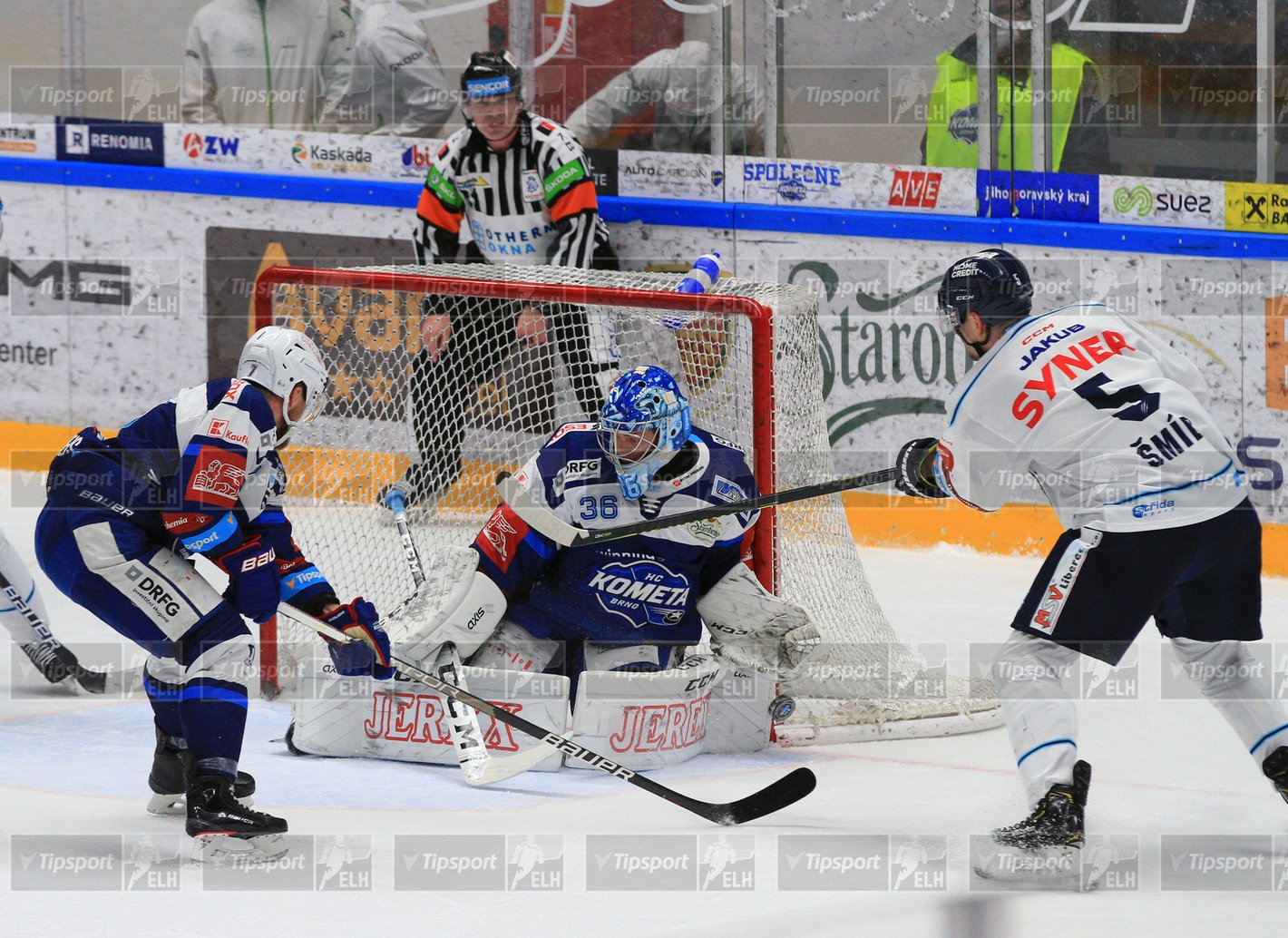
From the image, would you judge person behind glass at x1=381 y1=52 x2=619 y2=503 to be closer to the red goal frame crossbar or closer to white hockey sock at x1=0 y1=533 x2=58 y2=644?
the red goal frame crossbar

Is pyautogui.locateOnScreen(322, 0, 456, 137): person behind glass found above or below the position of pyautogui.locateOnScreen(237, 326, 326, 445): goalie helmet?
above

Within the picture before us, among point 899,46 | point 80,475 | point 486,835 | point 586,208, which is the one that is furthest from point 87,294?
point 486,835

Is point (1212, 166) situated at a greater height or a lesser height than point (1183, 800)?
greater

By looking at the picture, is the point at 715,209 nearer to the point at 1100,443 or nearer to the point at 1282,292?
the point at 1282,292

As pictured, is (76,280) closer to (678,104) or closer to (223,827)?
(678,104)

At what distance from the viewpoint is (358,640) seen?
3707 millimetres

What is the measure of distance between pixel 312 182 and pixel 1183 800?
4.62 meters

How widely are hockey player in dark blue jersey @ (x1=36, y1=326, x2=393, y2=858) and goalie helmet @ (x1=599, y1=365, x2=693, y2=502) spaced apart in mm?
668

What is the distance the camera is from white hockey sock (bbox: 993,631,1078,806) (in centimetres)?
336

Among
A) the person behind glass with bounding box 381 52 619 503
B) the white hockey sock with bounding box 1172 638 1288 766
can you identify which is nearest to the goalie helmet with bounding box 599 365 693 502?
the white hockey sock with bounding box 1172 638 1288 766

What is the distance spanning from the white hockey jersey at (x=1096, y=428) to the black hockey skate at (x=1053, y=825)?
20.0 inches

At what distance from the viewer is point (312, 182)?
7297 millimetres

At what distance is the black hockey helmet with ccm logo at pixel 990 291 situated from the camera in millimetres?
3502

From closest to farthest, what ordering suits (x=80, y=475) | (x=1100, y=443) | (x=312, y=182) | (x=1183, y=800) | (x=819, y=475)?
(x=1100, y=443) → (x=80, y=475) → (x=1183, y=800) → (x=819, y=475) → (x=312, y=182)
